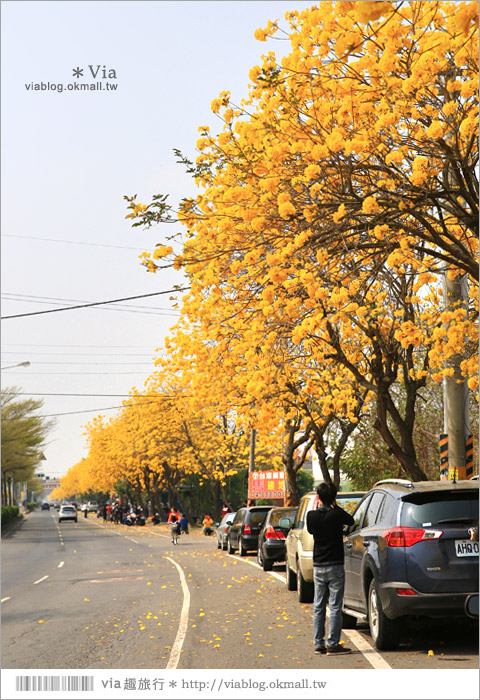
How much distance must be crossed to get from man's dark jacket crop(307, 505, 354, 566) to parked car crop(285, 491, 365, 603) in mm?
3431

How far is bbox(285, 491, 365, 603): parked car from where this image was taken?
13703 millimetres

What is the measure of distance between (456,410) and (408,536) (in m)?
5.83

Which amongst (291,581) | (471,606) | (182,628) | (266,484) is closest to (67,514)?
(266,484)

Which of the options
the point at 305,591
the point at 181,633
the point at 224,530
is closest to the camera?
the point at 181,633

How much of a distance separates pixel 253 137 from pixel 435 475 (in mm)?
19331

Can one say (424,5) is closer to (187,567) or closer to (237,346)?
(237,346)

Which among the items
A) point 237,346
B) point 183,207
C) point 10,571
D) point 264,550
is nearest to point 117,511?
point 10,571

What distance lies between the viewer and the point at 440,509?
8.66m

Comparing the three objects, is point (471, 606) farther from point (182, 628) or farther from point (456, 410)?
point (456, 410)

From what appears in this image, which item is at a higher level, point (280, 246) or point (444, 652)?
point (280, 246)

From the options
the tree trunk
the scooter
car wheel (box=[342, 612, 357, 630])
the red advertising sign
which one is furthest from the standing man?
the scooter

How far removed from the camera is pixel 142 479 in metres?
81.8

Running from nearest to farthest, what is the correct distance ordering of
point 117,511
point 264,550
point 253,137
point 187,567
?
point 253,137 < point 264,550 < point 187,567 < point 117,511

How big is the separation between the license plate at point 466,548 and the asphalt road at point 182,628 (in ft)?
2.99
